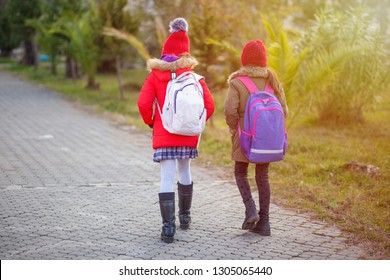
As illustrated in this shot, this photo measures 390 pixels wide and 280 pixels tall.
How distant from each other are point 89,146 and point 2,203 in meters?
4.02

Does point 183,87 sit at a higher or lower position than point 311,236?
higher

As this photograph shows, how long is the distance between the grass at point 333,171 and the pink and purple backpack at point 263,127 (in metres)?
1.23

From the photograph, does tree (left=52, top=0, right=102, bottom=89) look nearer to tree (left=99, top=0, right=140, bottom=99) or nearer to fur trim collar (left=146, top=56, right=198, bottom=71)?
tree (left=99, top=0, right=140, bottom=99)

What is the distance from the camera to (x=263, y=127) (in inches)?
230

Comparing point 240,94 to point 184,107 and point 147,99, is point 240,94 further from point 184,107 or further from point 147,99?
point 147,99

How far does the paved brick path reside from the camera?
576cm

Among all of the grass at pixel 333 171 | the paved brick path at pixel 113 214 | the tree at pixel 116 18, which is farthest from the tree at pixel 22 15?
the paved brick path at pixel 113 214

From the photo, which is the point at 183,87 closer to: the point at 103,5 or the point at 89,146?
the point at 89,146

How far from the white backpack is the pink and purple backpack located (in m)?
0.44

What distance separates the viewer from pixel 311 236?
249 inches

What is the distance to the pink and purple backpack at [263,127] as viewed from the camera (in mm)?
5848

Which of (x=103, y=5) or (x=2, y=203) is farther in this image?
(x=103, y=5)

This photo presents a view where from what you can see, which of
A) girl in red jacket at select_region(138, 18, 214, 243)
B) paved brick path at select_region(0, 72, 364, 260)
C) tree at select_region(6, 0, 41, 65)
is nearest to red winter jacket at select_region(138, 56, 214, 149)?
girl in red jacket at select_region(138, 18, 214, 243)
